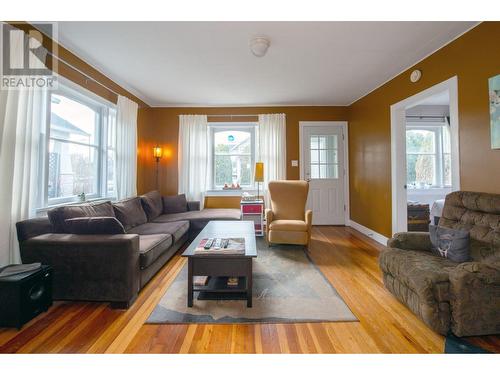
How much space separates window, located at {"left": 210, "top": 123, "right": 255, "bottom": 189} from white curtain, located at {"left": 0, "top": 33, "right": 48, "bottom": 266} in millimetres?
3111

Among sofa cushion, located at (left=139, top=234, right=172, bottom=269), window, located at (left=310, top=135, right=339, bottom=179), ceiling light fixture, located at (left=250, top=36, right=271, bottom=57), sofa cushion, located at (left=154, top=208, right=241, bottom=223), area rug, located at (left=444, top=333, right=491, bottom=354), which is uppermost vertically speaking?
ceiling light fixture, located at (left=250, top=36, right=271, bottom=57)

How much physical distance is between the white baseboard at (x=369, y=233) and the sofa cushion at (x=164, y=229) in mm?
3125

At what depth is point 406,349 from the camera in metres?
1.51

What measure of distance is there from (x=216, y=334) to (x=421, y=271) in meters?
1.55

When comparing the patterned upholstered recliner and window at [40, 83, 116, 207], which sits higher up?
window at [40, 83, 116, 207]

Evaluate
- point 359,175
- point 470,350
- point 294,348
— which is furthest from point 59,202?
point 359,175

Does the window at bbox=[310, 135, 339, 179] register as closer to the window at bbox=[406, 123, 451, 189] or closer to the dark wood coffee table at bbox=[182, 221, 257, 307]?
the window at bbox=[406, 123, 451, 189]

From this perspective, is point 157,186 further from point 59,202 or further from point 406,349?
point 406,349

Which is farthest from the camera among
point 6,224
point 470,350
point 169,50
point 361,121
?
point 361,121

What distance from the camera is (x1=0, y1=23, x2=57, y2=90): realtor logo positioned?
2.03m

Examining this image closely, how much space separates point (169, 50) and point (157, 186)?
2.93 meters

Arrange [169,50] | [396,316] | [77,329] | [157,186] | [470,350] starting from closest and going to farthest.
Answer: [470,350] < [77,329] < [396,316] < [169,50] < [157,186]

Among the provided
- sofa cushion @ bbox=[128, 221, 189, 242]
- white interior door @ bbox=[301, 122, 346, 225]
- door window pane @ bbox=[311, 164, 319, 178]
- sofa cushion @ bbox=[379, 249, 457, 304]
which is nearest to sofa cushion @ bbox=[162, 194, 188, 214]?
sofa cushion @ bbox=[128, 221, 189, 242]
